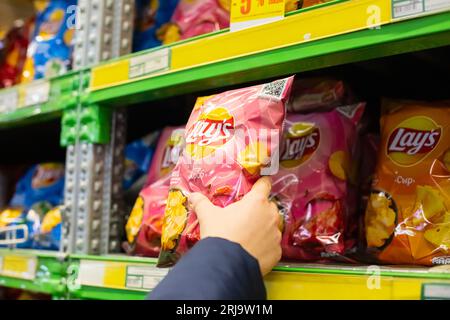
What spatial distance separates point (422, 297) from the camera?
28.2 inches

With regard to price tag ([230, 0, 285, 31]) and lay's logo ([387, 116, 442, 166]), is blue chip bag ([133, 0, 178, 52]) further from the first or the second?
lay's logo ([387, 116, 442, 166])

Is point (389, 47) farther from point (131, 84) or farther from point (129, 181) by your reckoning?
point (129, 181)

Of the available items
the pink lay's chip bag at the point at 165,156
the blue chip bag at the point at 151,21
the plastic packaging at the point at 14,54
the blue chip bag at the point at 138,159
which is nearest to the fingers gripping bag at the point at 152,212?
the pink lay's chip bag at the point at 165,156

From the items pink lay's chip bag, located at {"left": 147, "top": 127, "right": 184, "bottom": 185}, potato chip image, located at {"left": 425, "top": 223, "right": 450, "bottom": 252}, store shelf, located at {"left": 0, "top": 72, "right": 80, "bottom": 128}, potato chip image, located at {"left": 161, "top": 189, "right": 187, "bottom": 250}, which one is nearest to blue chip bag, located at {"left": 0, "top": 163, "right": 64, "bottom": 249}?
store shelf, located at {"left": 0, "top": 72, "right": 80, "bottom": 128}

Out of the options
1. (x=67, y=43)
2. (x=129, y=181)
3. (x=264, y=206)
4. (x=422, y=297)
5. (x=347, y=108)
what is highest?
(x=67, y=43)

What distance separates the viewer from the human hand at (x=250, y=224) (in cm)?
77

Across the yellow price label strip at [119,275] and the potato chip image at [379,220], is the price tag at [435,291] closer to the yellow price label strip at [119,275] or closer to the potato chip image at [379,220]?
the potato chip image at [379,220]

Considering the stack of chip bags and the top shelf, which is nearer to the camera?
the top shelf

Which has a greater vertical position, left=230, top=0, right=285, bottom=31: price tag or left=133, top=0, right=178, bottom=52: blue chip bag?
left=133, top=0, right=178, bottom=52: blue chip bag

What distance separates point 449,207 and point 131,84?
67 centimetres

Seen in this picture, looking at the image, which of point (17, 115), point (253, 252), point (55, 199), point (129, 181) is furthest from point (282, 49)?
point (55, 199)

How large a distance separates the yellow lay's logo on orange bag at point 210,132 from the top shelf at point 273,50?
10 centimetres

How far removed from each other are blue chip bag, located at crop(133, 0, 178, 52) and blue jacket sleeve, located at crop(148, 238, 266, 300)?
834 mm

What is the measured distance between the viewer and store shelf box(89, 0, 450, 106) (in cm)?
80
